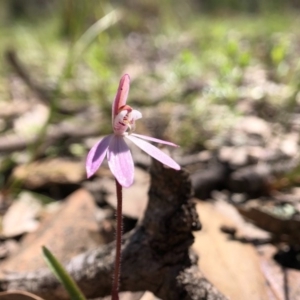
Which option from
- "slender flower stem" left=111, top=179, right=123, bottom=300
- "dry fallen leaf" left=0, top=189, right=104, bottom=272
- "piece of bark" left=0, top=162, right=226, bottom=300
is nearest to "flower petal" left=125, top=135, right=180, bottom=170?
"slender flower stem" left=111, top=179, right=123, bottom=300

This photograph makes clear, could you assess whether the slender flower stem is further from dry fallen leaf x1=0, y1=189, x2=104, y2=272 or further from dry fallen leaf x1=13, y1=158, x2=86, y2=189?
dry fallen leaf x1=13, y1=158, x2=86, y2=189

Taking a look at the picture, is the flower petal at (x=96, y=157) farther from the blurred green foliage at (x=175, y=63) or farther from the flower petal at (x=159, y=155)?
the blurred green foliage at (x=175, y=63)

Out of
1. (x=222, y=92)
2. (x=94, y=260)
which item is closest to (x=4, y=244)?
(x=94, y=260)

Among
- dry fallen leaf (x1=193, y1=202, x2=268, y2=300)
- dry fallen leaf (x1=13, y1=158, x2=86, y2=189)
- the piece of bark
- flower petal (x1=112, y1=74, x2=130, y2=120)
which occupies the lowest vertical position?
dry fallen leaf (x1=193, y1=202, x2=268, y2=300)

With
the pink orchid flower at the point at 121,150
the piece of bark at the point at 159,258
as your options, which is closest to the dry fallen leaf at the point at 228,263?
the piece of bark at the point at 159,258

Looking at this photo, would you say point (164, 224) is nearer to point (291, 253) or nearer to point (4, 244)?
point (291, 253)

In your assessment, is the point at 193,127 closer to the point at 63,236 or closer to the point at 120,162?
the point at 63,236

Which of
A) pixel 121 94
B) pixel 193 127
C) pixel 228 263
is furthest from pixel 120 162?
pixel 193 127
